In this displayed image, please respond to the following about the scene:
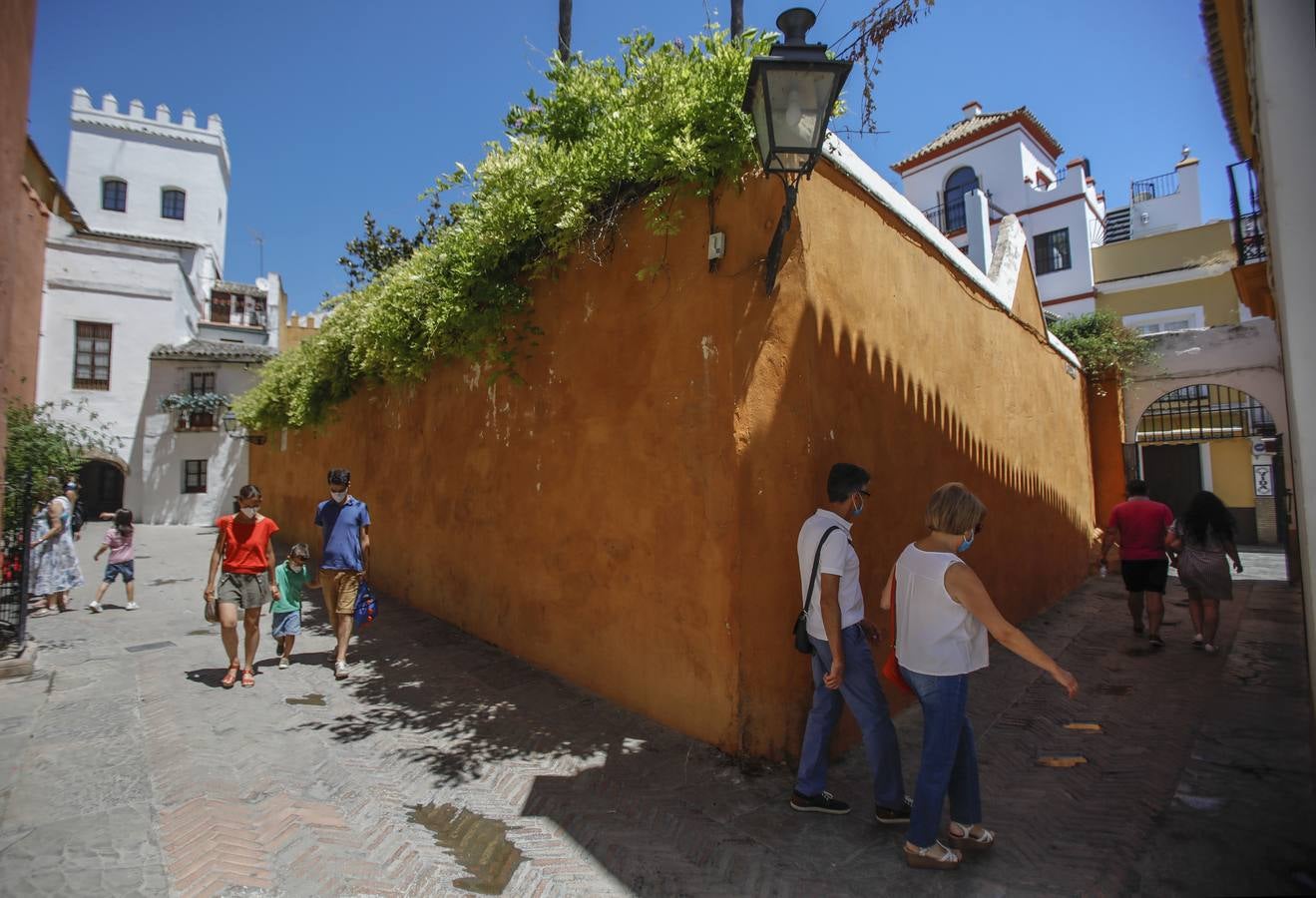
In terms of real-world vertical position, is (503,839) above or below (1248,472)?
below

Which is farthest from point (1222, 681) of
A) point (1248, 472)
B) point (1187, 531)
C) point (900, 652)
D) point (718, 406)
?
point (1248, 472)

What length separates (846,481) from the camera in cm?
371

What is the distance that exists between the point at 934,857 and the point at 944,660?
35.7 inches

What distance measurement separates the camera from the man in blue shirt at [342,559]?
20.0ft

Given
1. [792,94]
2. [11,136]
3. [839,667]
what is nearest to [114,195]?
[11,136]

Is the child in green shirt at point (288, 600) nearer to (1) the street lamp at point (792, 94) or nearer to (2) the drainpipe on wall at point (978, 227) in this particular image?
(1) the street lamp at point (792, 94)

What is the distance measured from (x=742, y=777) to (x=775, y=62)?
3.96m

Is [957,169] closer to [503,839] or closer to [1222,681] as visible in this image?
[1222,681]

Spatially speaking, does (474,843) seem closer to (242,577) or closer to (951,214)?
(242,577)

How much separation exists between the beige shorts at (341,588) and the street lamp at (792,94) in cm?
505

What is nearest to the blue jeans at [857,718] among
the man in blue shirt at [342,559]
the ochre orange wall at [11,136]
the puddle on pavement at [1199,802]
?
the puddle on pavement at [1199,802]

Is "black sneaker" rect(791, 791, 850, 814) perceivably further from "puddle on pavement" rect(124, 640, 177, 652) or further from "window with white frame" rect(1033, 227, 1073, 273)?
"window with white frame" rect(1033, 227, 1073, 273)

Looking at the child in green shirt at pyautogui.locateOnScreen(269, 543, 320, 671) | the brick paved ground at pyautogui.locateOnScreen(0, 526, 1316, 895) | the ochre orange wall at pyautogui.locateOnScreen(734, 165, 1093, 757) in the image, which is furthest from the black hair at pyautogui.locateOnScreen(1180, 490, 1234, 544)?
the child in green shirt at pyautogui.locateOnScreen(269, 543, 320, 671)

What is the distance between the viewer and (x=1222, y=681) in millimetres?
5707
